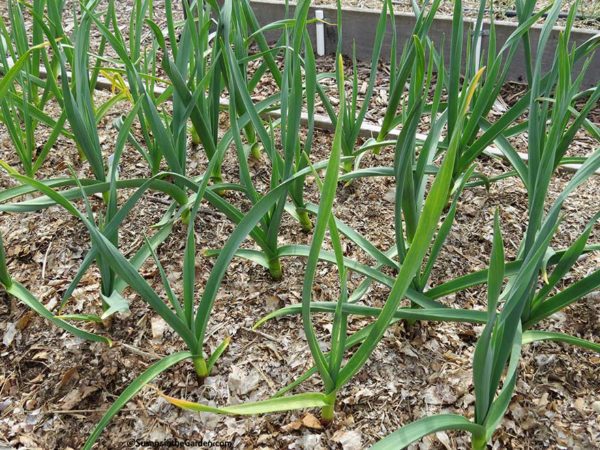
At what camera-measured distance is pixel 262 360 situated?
1202 mm

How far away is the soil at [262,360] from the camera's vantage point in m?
1.08

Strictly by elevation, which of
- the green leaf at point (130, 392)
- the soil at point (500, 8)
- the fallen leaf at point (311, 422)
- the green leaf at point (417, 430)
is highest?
the soil at point (500, 8)

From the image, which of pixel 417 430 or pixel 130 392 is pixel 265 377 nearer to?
pixel 130 392

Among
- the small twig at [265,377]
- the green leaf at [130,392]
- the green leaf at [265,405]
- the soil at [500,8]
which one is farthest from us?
the soil at [500,8]

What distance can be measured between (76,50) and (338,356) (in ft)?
2.66

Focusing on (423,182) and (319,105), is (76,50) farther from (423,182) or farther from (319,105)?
(319,105)

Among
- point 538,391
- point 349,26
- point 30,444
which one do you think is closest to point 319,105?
point 349,26

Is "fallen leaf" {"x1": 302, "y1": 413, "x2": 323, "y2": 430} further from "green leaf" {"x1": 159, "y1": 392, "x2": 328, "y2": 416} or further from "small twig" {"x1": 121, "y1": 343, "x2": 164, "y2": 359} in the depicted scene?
"small twig" {"x1": 121, "y1": 343, "x2": 164, "y2": 359}

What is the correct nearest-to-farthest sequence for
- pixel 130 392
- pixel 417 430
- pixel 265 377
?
pixel 417 430, pixel 130 392, pixel 265 377

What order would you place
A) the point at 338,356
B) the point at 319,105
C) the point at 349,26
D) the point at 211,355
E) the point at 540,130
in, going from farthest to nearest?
the point at 349,26 → the point at 319,105 → the point at 211,355 → the point at 540,130 → the point at 338,356

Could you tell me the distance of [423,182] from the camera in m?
1.26

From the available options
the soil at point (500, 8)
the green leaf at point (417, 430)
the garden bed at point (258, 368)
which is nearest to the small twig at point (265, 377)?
the garden bed at point (258, 368)

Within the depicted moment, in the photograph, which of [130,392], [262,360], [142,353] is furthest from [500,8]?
[130,392]

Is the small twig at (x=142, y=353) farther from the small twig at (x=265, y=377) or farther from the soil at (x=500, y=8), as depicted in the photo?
the soil at (x=500, y=8)
